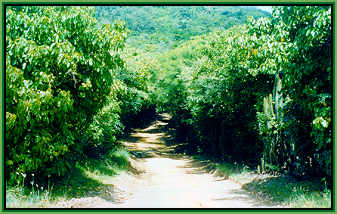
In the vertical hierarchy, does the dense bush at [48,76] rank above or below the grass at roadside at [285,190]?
above

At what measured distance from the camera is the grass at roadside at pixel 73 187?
6.29 metres

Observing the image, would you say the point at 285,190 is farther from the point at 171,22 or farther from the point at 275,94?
the point at 171,22

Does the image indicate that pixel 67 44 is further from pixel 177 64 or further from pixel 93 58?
pixel 177 64

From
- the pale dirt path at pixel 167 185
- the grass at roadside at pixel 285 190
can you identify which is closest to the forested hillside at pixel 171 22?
the pale dirt path at pixel 167 185

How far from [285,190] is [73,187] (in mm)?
5999

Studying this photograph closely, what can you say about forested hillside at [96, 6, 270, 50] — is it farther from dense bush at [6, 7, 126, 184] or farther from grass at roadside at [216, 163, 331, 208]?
dense bush at [6, 7, 126, 184]

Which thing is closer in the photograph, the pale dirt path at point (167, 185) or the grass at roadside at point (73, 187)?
the grass at roadside at point (73, 187)

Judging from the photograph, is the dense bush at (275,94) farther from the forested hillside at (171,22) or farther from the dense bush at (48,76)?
the forested hillside at (171,22)

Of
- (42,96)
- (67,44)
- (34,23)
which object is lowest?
(42,96)

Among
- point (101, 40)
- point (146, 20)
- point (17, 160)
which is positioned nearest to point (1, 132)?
point (17, 160)

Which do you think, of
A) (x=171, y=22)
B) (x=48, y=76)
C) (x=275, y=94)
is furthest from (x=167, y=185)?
(x=171, y=22)

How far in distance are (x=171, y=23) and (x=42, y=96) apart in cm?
3840

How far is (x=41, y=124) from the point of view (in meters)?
6.72

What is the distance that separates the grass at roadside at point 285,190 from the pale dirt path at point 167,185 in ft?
1.21
